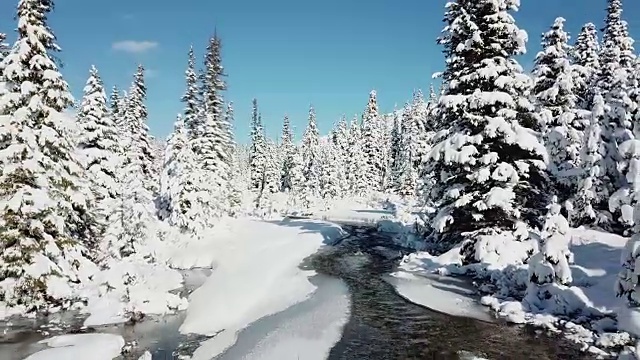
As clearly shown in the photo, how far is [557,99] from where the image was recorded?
2812 cm

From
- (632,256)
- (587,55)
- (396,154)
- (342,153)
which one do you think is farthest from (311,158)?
(632,256)

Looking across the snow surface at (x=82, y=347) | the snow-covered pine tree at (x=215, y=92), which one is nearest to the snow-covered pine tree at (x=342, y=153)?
the snow-covered pine tree at (x=215, y=92)

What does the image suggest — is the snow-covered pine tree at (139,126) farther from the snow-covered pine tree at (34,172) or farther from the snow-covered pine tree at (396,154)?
the snow-covered pine tree at (396,154)

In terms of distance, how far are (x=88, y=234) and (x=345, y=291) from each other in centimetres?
1588

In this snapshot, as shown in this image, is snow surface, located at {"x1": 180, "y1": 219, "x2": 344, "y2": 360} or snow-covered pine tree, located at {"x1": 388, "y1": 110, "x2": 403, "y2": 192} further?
snow-covered pine tree, located at {"x1": 388, "y1": 110, "x2": 403, "y2": 192}

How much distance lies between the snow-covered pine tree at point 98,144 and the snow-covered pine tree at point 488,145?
20089 mm

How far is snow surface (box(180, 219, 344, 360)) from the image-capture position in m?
14.6

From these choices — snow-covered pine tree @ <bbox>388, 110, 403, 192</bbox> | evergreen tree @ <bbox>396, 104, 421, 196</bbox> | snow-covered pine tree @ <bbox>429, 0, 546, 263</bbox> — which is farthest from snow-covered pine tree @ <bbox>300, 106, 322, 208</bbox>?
snow-covered pine tree @ <bbox>429, 0, 546, 263</bbox>

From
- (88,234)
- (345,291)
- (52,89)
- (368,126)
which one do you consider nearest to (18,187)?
(52,89)

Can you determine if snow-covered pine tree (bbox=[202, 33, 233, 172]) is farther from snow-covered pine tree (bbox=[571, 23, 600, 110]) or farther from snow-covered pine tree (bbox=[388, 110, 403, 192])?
snow-covered pine tree (bbox=[388, 110, 403, 192])

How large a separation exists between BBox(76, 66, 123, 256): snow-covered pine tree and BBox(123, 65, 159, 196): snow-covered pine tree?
12.4m

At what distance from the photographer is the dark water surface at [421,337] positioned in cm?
1148

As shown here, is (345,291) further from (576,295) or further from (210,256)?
(210,256)

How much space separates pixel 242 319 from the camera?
15.3 m
